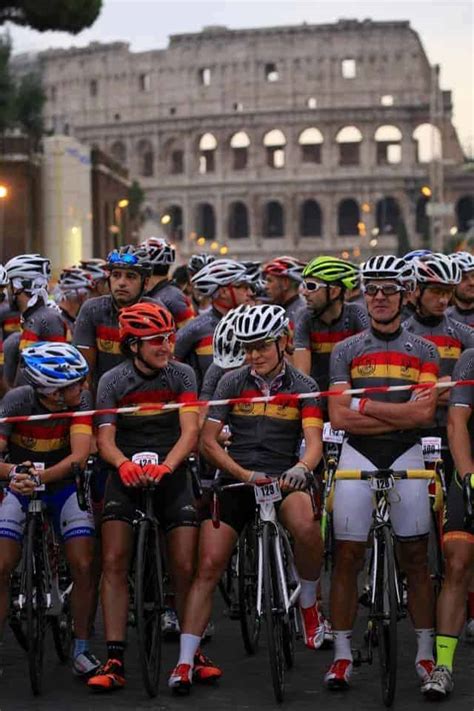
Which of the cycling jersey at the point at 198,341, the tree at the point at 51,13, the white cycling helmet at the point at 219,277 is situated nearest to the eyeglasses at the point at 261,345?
the cycling jersey at the point at 198,341

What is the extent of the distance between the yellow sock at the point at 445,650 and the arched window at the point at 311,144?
127 meters

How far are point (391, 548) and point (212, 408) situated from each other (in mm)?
1345

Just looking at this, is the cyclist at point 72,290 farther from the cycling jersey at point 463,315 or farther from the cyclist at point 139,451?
the cyclist at point 139,451

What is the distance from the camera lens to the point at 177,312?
36.8ft

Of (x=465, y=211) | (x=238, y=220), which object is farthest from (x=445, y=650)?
(x=238, y=220)

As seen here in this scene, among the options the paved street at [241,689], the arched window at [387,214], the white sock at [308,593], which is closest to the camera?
the paved street at [241,689]

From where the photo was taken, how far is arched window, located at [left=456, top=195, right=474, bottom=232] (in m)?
129

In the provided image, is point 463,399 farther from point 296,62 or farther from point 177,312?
point 296,62

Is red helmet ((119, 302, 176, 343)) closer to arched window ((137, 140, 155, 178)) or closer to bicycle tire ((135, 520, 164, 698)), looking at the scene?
bicycle tire ((135, 520, 164, 698))

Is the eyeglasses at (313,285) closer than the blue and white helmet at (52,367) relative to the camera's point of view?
No

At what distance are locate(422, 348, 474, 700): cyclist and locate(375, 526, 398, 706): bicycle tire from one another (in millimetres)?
270

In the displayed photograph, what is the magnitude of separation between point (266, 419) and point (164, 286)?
315 centimetres

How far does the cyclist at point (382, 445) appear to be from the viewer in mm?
7898

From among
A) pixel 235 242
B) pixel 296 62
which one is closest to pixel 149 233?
pixel 235 242
